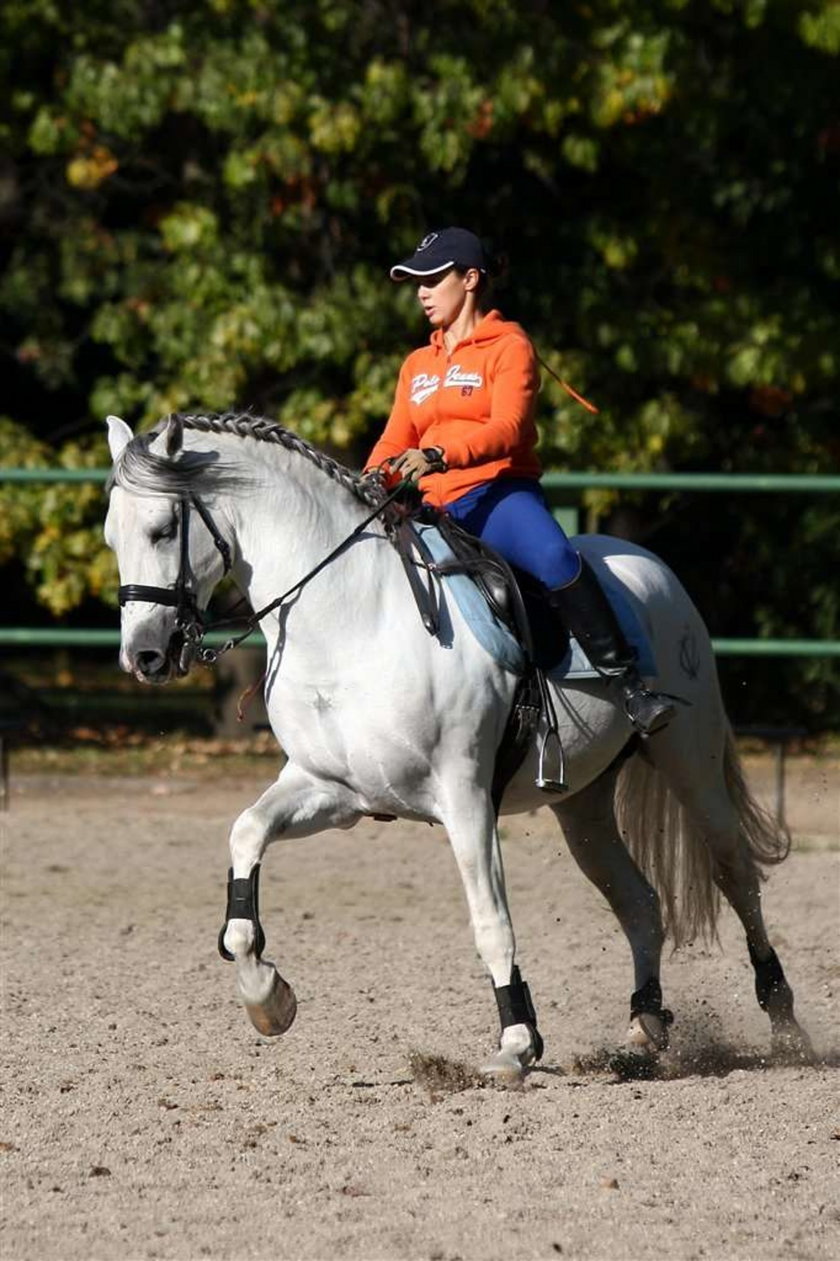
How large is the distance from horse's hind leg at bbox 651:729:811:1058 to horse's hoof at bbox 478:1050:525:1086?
1048 millimetres

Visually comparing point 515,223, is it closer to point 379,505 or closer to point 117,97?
point 117,97

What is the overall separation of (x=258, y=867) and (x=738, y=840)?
179 centimetres

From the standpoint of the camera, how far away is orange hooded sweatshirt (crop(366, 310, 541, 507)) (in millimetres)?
5598

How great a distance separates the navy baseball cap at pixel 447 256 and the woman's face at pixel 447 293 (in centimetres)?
3

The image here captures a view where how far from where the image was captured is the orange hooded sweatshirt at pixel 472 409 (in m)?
5.60

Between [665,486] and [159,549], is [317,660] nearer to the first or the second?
[159,549]

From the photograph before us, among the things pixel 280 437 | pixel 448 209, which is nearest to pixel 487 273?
pixel 280 437

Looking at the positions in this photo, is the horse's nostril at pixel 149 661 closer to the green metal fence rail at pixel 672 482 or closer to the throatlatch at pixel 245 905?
the throatlatch at pixel 245 905

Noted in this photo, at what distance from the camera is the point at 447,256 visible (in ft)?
18.8

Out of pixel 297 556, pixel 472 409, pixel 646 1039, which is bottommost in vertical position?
Answer: pixel 646 1039

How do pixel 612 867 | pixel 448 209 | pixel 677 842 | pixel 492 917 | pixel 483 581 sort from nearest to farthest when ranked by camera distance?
pixel 492 917 → pixel 483 581 → pixel 612 867 → pixel 677 842 → pixel 448 209

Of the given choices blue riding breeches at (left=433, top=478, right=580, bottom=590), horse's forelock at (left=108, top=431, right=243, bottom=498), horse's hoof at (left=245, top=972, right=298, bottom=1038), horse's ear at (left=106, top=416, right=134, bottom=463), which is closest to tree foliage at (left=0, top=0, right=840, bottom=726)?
blue riding breeches at (left=433, top=478, right=580, bottom=590)

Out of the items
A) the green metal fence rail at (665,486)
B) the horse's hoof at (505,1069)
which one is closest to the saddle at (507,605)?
the horse's hoof at (505,1069)

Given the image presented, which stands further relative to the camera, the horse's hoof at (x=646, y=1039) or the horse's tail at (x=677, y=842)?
the horse's tail at (x=677, y=842)
